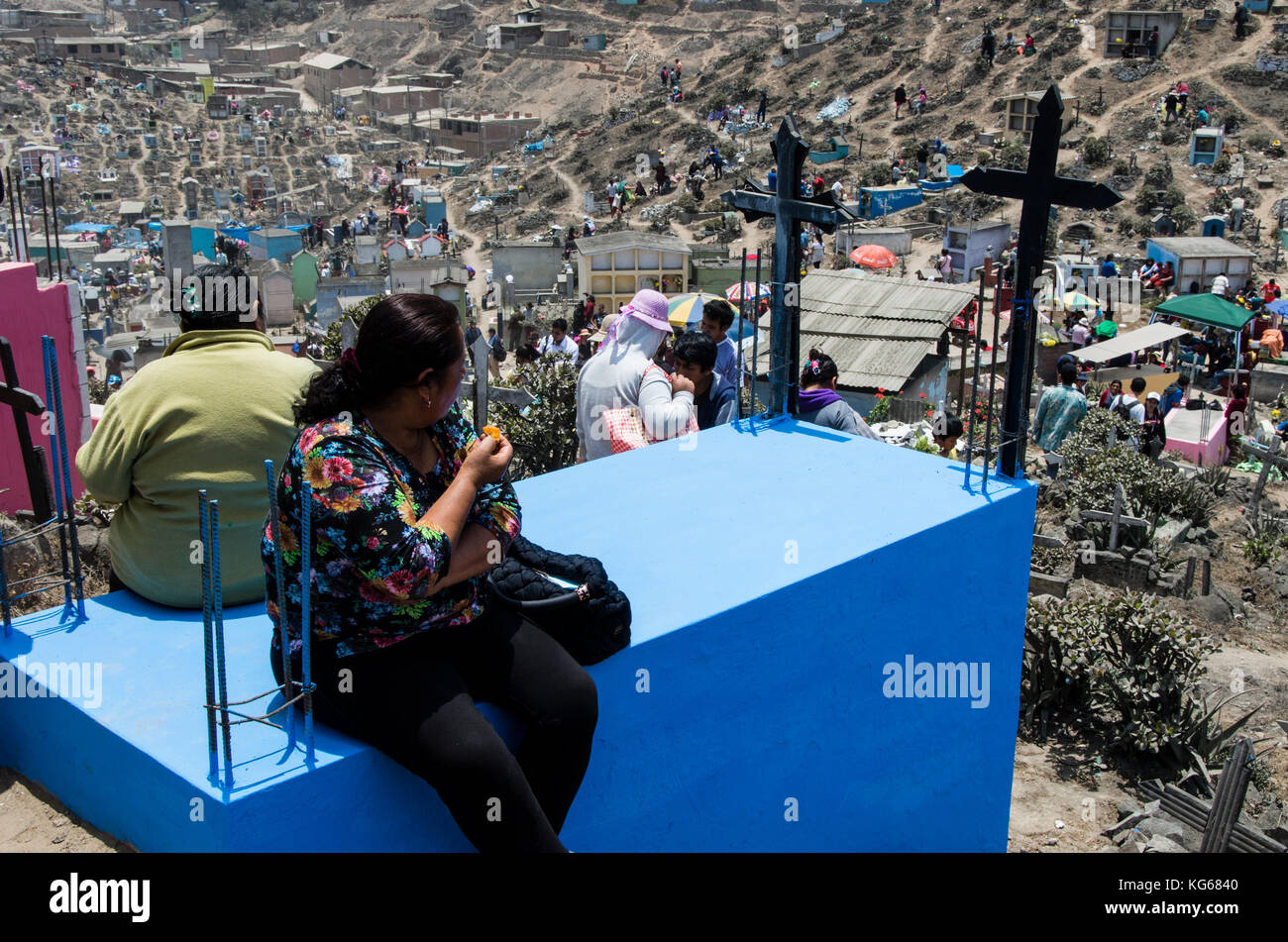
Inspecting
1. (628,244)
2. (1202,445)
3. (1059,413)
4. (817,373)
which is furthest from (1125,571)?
(628,244)

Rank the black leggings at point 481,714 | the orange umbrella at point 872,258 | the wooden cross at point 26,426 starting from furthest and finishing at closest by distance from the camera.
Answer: the orange umbrella at point 872,258 → the wooden cross at point 26,426 → the black leggings at point 481,714

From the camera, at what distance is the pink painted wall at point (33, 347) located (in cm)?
730

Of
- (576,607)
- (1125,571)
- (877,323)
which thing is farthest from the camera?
(877,323)

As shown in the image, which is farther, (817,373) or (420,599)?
(817,373)

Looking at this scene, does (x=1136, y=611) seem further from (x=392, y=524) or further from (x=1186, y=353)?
(x=1186, y=353)

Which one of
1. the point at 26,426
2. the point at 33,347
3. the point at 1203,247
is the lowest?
the point at 1203,247

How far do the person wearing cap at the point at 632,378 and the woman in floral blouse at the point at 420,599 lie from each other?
7.69 feet

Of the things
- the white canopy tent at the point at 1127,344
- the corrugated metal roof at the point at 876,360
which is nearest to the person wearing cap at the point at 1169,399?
the white canopy tent at the point at 1127,344

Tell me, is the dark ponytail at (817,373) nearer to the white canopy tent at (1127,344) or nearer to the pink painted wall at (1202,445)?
the pink painted wall at (1202,445)

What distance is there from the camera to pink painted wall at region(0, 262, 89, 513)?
7.30m

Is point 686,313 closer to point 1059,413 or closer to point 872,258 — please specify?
point 1059,413

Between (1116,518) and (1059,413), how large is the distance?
2.70m

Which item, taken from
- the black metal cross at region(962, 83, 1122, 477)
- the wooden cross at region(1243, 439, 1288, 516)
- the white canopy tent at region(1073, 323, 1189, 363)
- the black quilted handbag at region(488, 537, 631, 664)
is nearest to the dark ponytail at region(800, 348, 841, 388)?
the black metal cross at region(962, 83, 1122, 477)

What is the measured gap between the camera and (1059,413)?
41.2 ft
